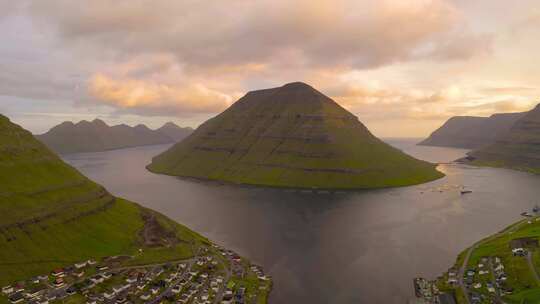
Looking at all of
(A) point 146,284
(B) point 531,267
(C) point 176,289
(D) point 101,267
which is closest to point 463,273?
(B) point 531,267

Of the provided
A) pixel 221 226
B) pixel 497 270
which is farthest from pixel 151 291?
pixel 497 270

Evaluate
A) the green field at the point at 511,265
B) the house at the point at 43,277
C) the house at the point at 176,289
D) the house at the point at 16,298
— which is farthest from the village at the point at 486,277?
the house at the point at 43,277

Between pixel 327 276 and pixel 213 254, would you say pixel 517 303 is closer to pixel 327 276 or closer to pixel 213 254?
pixel 327 276

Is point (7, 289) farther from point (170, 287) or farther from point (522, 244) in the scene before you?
point (522, 244)

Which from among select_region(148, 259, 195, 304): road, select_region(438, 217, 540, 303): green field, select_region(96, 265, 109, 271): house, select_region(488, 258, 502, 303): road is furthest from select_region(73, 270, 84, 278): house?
select_region(488, 258, 502, 303): road

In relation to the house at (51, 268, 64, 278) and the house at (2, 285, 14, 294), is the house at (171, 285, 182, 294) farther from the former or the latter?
the house at (2, 285, 14, 294)

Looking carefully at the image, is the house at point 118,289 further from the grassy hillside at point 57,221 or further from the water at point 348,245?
the water at point 348,245
